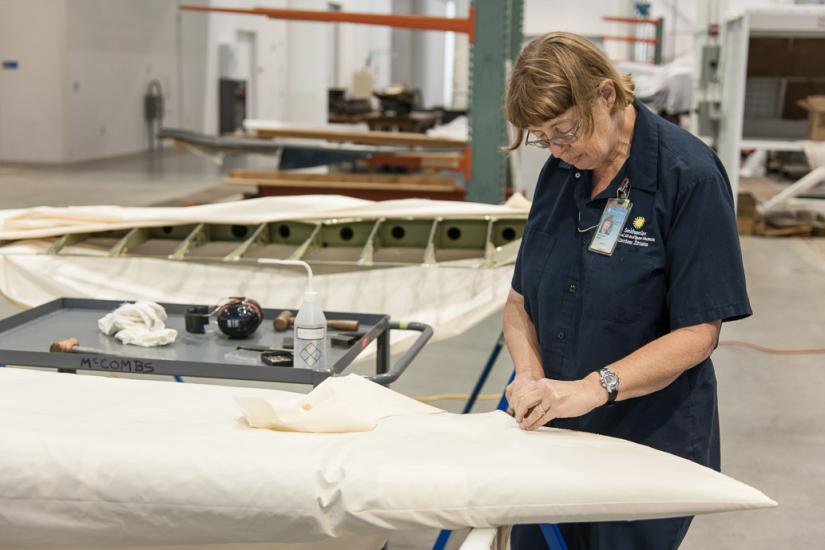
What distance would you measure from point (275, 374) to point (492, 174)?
4.26 metres

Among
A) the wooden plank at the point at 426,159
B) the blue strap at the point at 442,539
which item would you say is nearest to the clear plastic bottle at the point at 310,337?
the blue strap at the point at 442,539

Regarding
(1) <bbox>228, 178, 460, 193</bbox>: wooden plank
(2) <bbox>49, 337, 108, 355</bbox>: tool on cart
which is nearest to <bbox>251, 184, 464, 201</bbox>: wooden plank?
(1) <bbox>228, 178, 460, 193</bbox>: wooden plank

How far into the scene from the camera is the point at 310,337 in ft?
7.80

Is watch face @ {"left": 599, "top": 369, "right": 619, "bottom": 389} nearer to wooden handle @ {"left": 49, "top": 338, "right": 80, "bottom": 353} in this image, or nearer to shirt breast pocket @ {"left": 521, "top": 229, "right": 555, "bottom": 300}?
shirt breast pocket @ {"left": 521, "top": 229, "right": 555, "bottom": 300}

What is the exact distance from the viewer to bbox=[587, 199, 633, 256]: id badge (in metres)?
1.72

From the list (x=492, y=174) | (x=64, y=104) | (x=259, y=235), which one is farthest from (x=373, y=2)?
(x=259, y=235)

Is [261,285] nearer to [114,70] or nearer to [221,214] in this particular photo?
[221,214]

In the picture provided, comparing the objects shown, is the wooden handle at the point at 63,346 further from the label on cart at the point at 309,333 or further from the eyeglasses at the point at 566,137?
the eyeglasses at the point at 566,137

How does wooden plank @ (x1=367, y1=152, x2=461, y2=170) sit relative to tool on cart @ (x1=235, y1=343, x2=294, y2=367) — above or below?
above

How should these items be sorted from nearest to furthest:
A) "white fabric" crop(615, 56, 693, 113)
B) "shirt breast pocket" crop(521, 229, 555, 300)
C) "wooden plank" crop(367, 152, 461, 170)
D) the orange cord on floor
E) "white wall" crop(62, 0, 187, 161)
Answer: "shirt breast pocket" crop(521, 229, 555, 300) < the orange cord on floor < "wooden plank" crop(367, 152, 461, 170) < "white wall" crop(62, 0, 187, 161) < "white fabric" crop(615, 56, 693, 113)

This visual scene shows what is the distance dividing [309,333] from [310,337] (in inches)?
0.4

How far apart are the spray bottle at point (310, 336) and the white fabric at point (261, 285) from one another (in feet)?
4.31

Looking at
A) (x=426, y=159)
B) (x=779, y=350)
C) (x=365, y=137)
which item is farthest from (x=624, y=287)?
(x=365, y=137)

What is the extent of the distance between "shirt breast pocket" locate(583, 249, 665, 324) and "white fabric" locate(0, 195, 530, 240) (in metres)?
2.31
